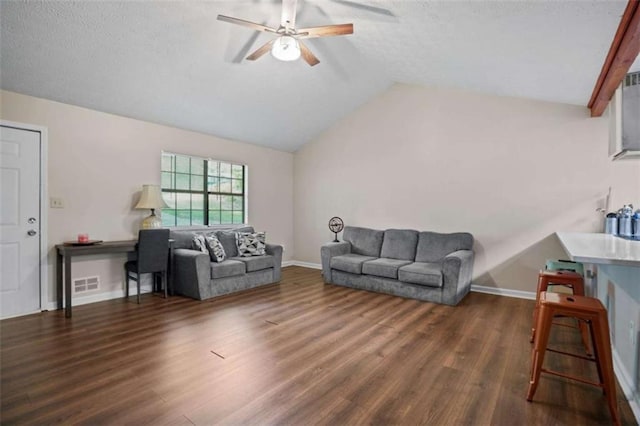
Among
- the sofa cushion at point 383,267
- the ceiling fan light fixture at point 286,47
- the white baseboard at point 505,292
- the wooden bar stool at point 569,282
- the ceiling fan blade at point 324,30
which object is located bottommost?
the white baseboard at point 505,292

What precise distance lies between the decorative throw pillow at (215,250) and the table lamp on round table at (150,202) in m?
0.72

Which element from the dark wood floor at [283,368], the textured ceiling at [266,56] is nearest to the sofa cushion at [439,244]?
the dark wood floor at [283,368]

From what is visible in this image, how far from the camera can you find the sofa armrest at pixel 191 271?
161 inches

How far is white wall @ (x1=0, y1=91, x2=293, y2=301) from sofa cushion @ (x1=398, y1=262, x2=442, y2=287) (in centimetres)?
367

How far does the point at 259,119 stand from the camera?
5203mm

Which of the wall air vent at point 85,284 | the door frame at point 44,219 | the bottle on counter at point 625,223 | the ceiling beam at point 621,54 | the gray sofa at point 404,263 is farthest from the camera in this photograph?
the gray sofa at point 404,263

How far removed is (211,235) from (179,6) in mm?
2909

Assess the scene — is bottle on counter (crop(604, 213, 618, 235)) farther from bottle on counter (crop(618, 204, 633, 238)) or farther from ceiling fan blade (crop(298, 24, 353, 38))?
ceiling fan blade (crop(298, 24, 353, 38))

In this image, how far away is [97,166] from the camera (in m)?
4.04

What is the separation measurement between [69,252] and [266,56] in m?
3.16

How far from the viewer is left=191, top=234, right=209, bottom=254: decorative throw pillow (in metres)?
4.46

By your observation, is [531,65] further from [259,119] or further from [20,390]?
[20,390]

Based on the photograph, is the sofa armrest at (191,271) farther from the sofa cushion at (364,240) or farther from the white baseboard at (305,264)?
the white baseboard at (305,264)

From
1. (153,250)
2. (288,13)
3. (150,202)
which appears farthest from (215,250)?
(288,13)
